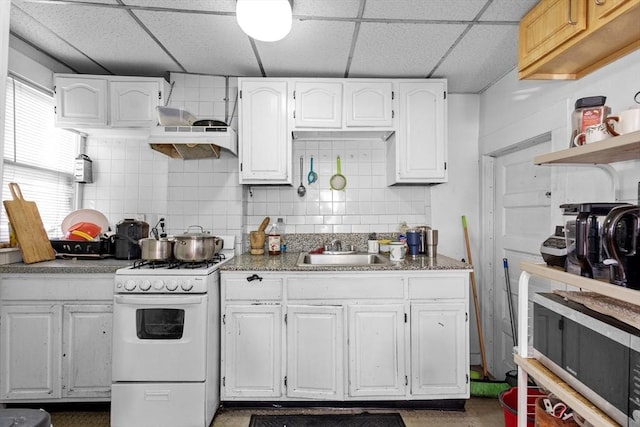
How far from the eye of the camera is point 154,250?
211 centimetres

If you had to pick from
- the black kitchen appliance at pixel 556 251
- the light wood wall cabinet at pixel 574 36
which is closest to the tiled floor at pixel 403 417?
the black kitchen appliance at pixel 556 251

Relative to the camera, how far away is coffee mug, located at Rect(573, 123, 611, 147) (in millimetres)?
1150

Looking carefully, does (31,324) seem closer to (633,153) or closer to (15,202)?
(15,202)

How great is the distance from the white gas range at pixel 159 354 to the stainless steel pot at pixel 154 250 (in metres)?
0.14

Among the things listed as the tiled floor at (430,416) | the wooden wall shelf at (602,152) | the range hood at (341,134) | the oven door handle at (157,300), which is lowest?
the tiled floor at (430,416)

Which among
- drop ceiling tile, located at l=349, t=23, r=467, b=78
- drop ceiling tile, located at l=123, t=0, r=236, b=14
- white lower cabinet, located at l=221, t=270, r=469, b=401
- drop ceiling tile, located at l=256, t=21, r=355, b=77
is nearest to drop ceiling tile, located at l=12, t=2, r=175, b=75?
drop ceiling tile, located at l=123, t=0, r=236, b=14

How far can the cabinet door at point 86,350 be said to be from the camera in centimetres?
212

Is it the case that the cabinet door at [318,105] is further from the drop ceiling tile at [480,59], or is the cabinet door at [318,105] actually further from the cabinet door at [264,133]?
the drop ceiling tile at [480,59]

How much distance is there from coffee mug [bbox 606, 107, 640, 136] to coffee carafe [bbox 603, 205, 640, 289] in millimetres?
271

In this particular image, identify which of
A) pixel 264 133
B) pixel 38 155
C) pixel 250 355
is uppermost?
pixel 264 133

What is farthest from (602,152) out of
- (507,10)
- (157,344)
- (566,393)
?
(157,344)

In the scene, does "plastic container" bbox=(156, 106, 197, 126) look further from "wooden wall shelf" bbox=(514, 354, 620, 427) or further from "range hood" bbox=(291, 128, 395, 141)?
"wooden wall shelf" bbox=(514, 354, 620, 427)

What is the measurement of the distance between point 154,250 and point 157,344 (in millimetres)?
565

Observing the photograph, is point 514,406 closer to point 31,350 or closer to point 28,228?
point 31,350
